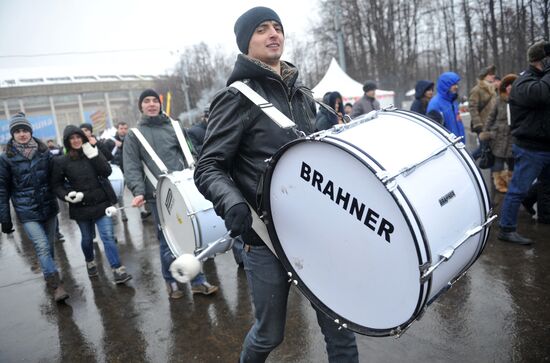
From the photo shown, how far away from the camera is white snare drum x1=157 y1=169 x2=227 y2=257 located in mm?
3367

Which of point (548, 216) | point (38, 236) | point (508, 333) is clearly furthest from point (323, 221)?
point (548, 216)

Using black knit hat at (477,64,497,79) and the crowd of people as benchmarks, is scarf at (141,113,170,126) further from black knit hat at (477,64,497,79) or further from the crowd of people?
black knit hat at (477,64,497,79)

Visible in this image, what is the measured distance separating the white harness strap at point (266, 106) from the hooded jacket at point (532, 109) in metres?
3.18

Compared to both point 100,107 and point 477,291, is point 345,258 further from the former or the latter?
point 100,107

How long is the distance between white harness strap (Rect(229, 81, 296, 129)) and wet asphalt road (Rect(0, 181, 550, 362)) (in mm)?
1825

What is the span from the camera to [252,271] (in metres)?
2.14

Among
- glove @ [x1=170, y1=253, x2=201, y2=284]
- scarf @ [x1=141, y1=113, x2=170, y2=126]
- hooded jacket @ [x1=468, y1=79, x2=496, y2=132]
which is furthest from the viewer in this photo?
hooded jacket @ [x1=468, y1=79, x2=496, y2=132]

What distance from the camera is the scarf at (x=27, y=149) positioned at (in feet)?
14.5

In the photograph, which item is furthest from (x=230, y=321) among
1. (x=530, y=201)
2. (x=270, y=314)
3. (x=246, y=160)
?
(x=530, y=201)

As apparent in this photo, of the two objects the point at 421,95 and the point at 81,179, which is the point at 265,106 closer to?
the point at 81,179

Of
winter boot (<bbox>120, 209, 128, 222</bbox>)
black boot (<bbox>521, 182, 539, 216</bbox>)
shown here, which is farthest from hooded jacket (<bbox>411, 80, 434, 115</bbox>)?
winter boot (<bbox>120, 209, 128, 222</bbox>)

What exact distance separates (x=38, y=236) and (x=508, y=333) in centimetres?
455

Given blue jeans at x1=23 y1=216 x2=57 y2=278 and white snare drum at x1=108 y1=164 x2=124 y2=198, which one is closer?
blue jeans at x1=23 y1=216 x2=57 y2=278

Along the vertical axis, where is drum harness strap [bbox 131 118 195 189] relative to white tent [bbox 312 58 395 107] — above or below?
below
